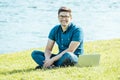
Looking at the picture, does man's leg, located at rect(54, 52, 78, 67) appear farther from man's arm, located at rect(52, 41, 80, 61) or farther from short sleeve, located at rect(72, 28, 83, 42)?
short sleeve, located at rect(72, 28, 83, 42)

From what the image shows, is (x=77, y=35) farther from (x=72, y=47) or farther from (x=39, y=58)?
(x=39, y=58)

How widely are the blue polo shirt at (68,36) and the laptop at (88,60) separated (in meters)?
0.36

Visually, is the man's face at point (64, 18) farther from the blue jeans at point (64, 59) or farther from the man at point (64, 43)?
the blue jeans at point (64, 59)

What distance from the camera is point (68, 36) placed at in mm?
10672

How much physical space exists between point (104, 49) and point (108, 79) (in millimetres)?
5328

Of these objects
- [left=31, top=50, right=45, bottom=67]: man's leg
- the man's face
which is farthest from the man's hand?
the man's face

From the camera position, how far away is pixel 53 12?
42.4m

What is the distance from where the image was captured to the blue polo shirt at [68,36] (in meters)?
10.6

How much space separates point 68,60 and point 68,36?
0.57 metres

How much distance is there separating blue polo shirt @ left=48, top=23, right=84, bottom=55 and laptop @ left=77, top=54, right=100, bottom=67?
0.36 metres

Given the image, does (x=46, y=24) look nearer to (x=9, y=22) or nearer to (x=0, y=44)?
(x=9, y=22)

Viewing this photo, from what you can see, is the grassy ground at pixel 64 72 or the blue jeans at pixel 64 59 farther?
the blue jeans at pixel 64 59

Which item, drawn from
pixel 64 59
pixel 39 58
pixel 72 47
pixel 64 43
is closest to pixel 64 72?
pixel 64 59

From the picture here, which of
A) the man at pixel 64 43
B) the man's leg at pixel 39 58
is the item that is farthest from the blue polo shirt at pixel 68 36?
the man's leg at pixel 39 58
